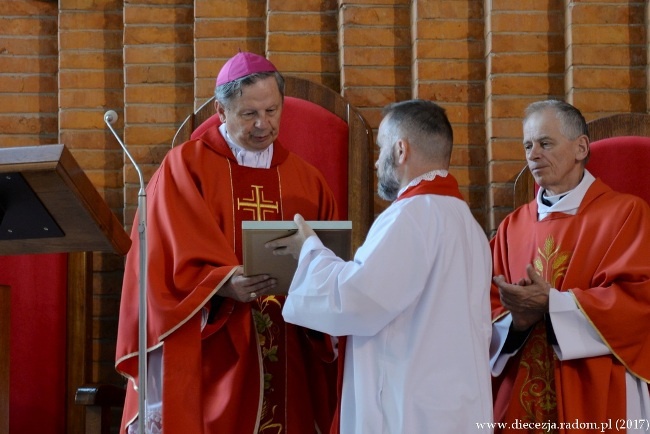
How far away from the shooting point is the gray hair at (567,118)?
14.7 ft

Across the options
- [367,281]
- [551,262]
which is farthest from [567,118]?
[367,281]

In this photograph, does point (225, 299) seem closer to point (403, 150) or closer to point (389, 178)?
point (389, 178)

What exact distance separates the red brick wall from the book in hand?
154 cm

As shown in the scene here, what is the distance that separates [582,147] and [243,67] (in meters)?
1.45

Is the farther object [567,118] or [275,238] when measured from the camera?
[567,118]

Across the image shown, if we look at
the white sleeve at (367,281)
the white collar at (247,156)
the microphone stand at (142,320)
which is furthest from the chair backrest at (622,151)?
the microphone stand at (142,320)

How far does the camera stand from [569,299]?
13.4 ft

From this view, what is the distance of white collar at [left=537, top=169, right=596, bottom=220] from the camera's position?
4.44 meters

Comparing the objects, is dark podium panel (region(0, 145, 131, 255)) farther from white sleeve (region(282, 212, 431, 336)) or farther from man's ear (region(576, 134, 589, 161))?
man's ear (region(576, 134, 589, 161))

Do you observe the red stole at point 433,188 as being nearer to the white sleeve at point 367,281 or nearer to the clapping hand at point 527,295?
the white sleeve at point 367,281

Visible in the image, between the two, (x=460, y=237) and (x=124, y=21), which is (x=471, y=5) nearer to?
(x=124, y=21)

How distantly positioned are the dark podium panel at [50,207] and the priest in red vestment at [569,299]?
165 centimetres

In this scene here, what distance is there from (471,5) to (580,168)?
1.29 m

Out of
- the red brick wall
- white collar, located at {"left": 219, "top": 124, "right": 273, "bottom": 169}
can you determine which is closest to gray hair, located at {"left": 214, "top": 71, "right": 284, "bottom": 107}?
white collar, located at {"left": 219, "top": 124, "right": 273, "bottom": 169}
